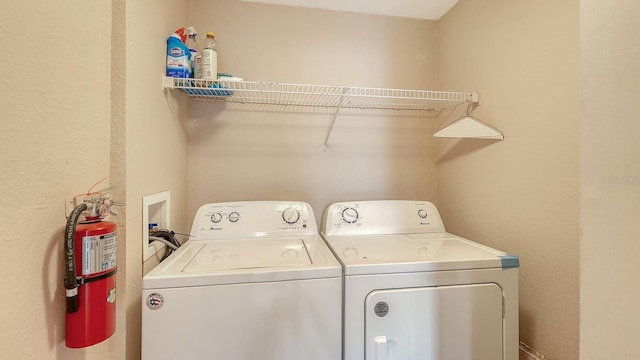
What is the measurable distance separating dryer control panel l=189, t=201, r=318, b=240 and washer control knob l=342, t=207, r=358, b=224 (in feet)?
0.62

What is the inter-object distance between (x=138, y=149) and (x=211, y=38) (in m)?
0.76

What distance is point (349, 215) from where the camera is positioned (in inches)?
60.2

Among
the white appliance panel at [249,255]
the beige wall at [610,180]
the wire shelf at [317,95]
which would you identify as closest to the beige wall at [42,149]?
the white appliance panel at [249,255]

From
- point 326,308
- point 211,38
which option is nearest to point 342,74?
point 211,38

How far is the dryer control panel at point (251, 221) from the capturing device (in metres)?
1.38

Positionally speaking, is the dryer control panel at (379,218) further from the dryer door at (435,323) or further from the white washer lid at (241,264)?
the dryer door at (435,323)

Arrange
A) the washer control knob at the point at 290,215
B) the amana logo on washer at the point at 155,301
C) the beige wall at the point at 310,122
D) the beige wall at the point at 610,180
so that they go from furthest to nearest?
the beige wall at the point at 310,122
the washer control knob at the point at 290,215
the amana logo on washer at the point at 155,301
the beige wall at the point at 610,180

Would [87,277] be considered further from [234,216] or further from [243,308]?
[234,216]

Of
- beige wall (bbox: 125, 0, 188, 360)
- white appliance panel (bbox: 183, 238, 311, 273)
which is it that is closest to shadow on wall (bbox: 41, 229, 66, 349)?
beige wall (bbox: 125, 0, 188, 360)

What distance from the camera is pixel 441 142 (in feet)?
5.93

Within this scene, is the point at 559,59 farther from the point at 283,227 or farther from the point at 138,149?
the point at 138,149

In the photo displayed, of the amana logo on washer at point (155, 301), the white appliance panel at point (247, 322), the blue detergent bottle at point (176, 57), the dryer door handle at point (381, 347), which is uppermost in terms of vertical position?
the blue detergent bottle at point (176, 57)

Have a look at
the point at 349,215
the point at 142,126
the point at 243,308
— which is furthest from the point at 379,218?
the point at 142,126

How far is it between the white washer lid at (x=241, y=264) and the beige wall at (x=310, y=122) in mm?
464
